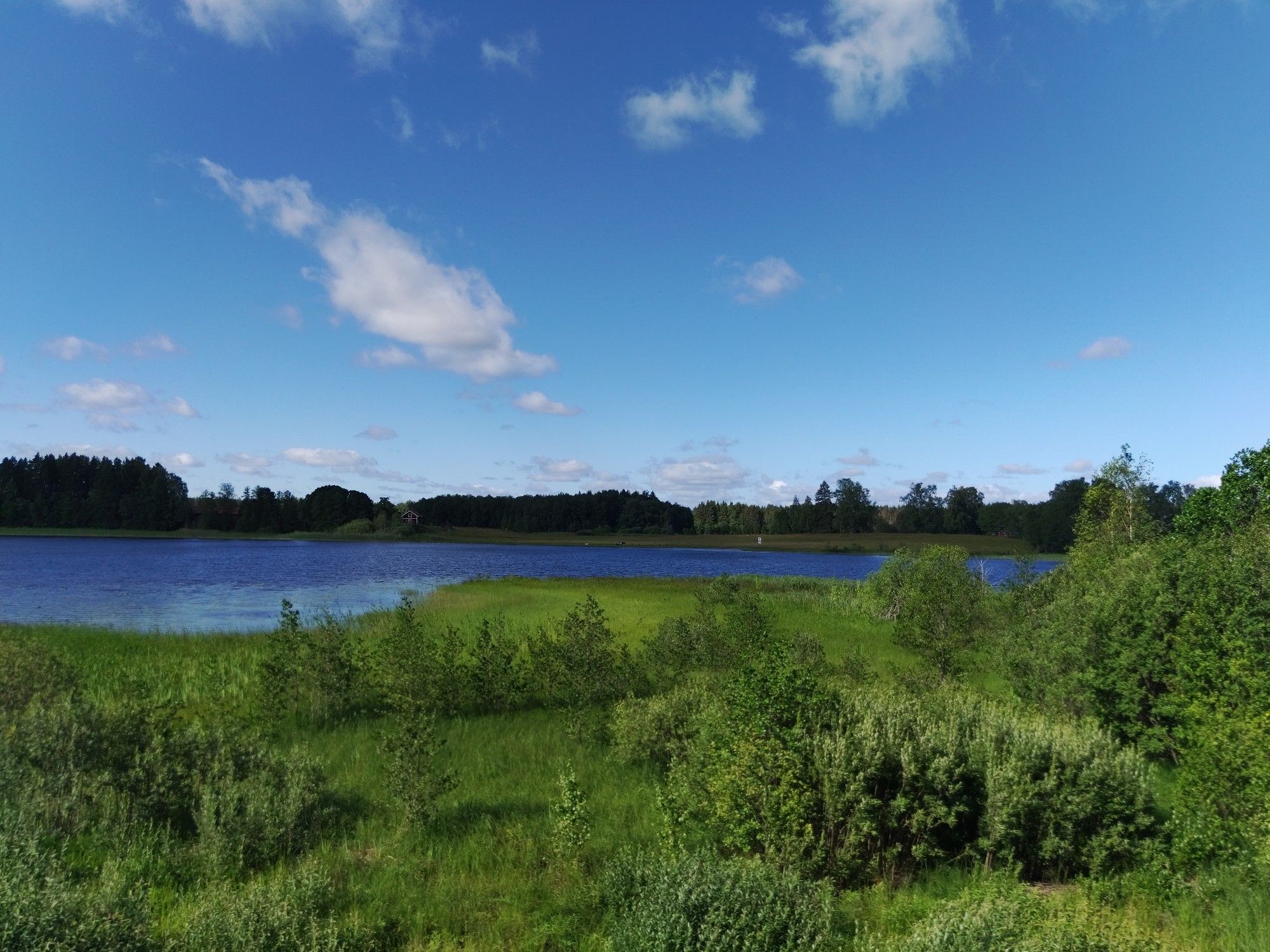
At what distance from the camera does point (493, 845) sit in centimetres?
921

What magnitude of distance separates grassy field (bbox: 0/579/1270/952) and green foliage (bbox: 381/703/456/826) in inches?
9.4

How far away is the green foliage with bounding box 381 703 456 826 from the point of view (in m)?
9.60

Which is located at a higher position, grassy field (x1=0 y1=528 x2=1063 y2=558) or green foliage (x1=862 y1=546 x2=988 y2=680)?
green foliage (x1=862 y1=546 x2=988 y2=680)

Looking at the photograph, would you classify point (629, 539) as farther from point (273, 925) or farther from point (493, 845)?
point (273, 925)

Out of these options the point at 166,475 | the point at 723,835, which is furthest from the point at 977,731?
the point at 166,475

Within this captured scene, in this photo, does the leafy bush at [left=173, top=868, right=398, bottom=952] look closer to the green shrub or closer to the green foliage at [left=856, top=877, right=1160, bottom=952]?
the green foliage at [left=856, top=877, right=1160, bottom=952]

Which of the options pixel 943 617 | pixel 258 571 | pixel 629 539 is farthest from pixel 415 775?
pixel 629 539

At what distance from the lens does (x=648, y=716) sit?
42.7 feet

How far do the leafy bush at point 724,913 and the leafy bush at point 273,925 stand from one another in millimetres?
2377

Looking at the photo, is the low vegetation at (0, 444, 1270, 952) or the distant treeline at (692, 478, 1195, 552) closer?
the low vegetation at (0, 444, 1270, 952)

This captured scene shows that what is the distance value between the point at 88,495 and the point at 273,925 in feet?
568

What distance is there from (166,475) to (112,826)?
165m

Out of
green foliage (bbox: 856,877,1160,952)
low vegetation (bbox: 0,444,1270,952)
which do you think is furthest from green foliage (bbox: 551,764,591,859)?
green foliage (bbox: 856,877,1160,952)

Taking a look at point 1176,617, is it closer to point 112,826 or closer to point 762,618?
point 762,618
